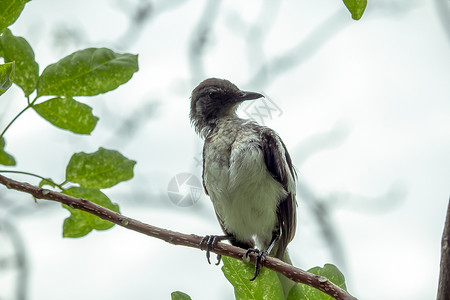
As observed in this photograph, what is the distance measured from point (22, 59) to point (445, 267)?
148cm

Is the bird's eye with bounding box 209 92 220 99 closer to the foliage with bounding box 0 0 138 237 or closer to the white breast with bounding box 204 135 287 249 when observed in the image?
the white breast with bounding box 204 135 287 249

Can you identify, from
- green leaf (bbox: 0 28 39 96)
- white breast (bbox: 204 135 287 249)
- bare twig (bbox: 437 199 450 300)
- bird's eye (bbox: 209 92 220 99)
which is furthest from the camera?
bird's eye (bbox: 209 92 220 99)

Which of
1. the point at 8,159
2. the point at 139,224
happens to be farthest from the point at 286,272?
the point at 8,159

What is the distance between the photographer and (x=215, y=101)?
13.8ft

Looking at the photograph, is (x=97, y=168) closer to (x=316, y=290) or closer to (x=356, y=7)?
(x=316, y=290)

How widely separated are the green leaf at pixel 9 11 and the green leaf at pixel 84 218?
0.58m

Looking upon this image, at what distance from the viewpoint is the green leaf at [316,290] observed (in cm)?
142

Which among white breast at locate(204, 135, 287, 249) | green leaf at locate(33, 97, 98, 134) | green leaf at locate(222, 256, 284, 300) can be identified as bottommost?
green leaf at locate(222, 256, 284, 300)

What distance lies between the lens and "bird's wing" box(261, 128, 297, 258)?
10.7 feet

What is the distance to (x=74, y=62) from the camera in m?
1.79

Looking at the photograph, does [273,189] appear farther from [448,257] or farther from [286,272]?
[448,257]

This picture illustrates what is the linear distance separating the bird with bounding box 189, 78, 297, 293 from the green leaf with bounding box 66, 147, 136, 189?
122cm

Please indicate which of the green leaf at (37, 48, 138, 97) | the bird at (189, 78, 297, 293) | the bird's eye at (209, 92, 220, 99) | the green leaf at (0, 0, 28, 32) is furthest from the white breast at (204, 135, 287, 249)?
the green leaf at (0, 0, 28, 32)

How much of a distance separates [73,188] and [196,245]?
1.56 feet
